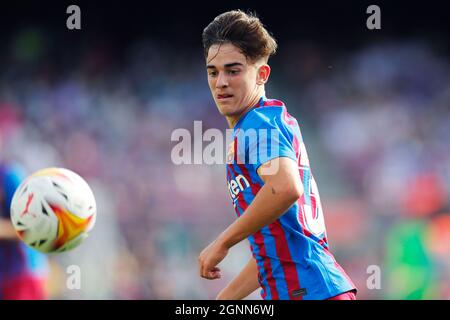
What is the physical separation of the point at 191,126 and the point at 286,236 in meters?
6.18

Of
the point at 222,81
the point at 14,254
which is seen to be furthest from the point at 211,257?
the point at 14,254

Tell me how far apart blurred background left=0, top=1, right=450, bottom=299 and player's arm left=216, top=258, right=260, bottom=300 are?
4323 mm

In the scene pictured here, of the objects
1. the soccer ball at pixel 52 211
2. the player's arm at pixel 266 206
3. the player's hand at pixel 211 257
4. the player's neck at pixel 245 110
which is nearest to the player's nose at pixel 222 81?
the player's neck at pixel 245 110

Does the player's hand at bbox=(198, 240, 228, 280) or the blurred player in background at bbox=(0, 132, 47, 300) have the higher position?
the blurred player in background at bbox=(0, 132, 47, 300)

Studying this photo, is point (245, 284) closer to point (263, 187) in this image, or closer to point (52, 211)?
point (263, 187)

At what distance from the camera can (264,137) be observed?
9.25 feet

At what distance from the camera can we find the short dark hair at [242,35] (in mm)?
3277

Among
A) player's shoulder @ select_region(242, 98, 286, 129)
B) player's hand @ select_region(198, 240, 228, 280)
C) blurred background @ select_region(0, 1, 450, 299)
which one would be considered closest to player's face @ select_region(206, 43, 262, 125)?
player's shoulder @ select_region(242, 98, 286, 129)

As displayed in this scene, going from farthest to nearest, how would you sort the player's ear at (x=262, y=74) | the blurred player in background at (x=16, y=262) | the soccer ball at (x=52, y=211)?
the blurred player in background at (x=16, y=262), the soccer ball at (x=52, y=211), the player's ear at (x=262, y=74)

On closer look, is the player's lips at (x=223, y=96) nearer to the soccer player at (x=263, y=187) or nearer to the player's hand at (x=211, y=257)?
the soccer player at (x=263, y=187)

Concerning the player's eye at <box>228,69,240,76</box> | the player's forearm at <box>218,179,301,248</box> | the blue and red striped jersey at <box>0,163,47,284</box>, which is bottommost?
the player's forearm at <box>218,179,301,248</box>

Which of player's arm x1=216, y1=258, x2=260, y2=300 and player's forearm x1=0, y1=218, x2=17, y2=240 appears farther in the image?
player's forearm x1=0, y1=218, x2=17, y2=240

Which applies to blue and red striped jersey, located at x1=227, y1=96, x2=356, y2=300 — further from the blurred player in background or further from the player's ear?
the blurred player in background

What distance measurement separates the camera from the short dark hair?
3277mm
